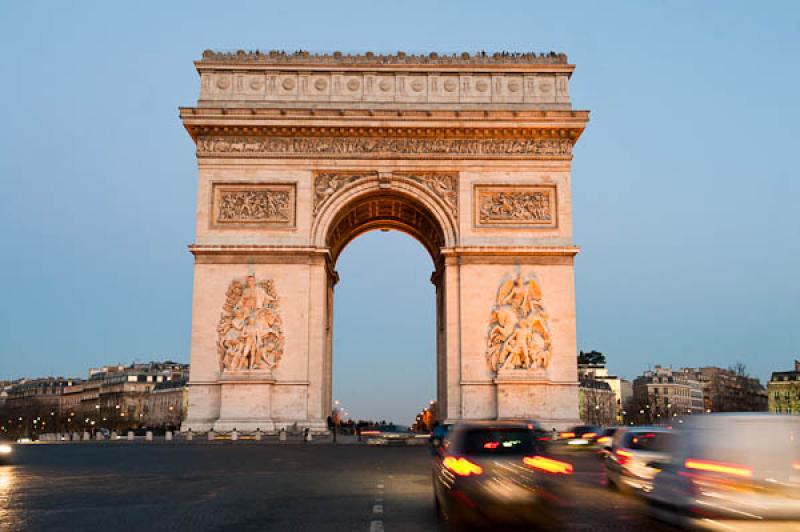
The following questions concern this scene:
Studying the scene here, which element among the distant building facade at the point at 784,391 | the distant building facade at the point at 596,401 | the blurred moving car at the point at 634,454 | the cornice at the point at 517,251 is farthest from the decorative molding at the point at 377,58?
the distant building facade at the point at 784,391

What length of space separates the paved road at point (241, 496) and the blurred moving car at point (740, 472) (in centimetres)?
245

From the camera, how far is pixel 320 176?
124 feet

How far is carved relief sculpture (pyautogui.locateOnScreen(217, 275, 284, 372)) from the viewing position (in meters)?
35.6

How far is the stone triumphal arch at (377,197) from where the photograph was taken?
35.7 m

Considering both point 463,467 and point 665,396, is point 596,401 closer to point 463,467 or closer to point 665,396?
point 665,396

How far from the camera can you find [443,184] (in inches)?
1480

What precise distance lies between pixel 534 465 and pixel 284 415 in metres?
26.7

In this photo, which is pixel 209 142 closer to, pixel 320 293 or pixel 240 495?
pixel 320 293

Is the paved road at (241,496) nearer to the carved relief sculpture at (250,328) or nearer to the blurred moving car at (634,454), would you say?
the blurred moving car at (634,454)

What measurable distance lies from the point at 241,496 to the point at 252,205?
23442mm

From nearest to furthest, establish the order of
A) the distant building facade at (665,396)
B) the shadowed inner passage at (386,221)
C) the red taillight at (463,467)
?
the red taillight at (463,467) → the shadowed inner passage at (386,221) → the distant building facade at (665,396)

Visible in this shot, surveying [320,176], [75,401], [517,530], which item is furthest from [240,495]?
[75,401]

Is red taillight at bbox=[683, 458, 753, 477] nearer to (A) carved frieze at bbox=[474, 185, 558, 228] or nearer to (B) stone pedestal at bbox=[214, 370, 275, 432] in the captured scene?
(B) stone pedestal at bbox=[214, 370, 275, 432]

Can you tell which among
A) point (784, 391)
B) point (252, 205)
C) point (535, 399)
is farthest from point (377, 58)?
point (784, 391)
